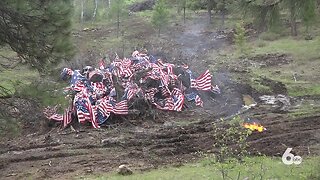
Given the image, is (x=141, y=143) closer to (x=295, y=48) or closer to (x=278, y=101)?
(x=278, y=101)

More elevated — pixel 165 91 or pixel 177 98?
pixel 165 91

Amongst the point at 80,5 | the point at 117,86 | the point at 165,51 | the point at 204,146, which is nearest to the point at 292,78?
the point at 165,51

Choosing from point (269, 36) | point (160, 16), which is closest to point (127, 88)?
point (269, 36)

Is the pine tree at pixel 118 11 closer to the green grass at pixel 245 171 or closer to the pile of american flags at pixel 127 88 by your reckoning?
the pile of american flags at pixel 127 88

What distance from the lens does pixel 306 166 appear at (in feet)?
37.6

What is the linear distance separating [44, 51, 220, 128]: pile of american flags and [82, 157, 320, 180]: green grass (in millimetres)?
5268

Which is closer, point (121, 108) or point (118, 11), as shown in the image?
point (121, 108)

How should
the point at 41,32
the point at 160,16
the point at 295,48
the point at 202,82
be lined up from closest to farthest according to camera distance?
1. the point at 41,32
2. the point at 202,82
3. the point at 295,48
4. the point at 160,16

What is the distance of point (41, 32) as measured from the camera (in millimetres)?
9078

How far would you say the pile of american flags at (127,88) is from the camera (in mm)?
17219

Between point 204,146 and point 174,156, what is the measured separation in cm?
111

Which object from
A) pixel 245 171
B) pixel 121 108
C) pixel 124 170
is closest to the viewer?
pixel 245 171

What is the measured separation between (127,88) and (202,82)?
11.8ft

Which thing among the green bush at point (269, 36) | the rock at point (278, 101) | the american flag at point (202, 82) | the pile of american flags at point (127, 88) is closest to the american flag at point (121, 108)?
the pile of american flags at point (127, 88)
